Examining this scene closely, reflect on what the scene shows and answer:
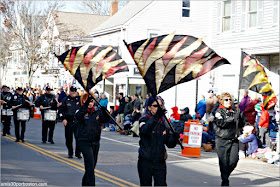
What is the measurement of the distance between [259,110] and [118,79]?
843 inches

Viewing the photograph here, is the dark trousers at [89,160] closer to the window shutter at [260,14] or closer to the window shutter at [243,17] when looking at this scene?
the window shutter at [260,14]

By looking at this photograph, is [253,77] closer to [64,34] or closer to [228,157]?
[228,157]

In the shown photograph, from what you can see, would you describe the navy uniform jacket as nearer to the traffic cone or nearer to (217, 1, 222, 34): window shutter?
the traffic cone

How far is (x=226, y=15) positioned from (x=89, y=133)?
59.5 feet

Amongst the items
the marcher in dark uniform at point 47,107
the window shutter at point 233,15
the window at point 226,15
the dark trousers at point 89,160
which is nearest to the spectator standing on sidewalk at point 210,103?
the marcher in dark uniform at point 47,107

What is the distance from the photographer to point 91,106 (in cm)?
903

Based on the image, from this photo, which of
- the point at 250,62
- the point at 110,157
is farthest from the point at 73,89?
the point at 250,62

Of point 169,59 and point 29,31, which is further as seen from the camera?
point 29,31

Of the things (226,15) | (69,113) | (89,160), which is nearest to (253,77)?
(89,160)

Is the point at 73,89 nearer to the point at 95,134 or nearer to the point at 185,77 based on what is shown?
the point at 95,134

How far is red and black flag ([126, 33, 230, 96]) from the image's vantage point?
7231 millimetres

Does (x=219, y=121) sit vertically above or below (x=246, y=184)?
above

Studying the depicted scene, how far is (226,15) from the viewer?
25.2 m

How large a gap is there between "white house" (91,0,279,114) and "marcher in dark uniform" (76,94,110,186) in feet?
47.0
